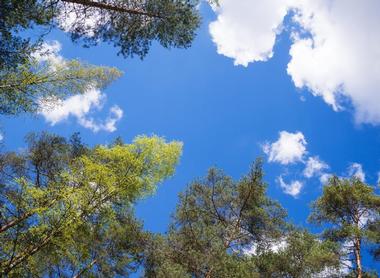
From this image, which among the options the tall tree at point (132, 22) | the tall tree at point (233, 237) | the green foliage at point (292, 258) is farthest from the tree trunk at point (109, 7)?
the green foliage at point (292, 258)

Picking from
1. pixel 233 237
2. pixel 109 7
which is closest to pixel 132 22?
pixel 109 7

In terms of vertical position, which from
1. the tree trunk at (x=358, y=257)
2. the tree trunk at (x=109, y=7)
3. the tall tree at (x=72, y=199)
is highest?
the tree trunk at (x=109, y=7)

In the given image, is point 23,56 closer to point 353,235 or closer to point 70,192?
point 70,192

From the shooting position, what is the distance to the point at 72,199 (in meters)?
11.2

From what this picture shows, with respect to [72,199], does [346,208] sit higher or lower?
higher

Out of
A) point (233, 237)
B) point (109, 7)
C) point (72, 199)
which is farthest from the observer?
point (233, 237)

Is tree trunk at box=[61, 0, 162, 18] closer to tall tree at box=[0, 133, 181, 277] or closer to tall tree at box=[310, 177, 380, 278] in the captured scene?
tall tree at box=[0, 133, 181, 277]

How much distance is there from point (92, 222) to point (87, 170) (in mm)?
1974

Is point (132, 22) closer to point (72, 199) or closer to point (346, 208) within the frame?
point (72, 199)

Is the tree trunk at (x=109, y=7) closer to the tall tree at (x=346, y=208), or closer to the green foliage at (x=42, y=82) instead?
the green foliage at (x=42, y=82)

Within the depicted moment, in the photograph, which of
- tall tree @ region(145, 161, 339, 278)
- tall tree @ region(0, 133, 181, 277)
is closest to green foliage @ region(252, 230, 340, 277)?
tall tree @ region(145, 161, 339, 278)

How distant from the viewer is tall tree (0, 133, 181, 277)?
10992 millimetres

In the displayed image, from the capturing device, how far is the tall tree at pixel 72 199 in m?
11.0

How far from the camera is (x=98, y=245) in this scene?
1752 cm
